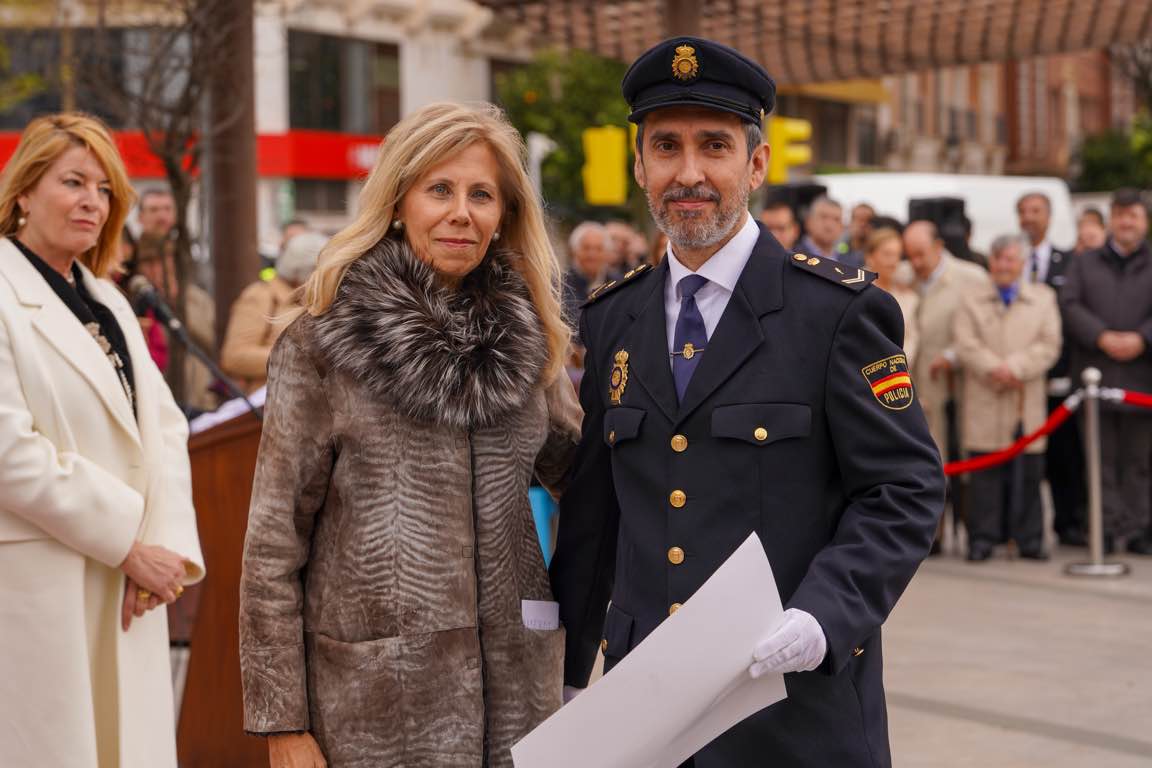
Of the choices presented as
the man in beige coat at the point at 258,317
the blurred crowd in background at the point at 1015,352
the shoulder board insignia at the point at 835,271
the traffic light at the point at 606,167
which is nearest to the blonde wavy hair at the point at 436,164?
the shoulder board insignia at the point at 835,271

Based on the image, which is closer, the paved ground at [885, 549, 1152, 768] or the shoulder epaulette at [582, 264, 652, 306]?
the shoulder epaulette at [582, 264, 652, 306]

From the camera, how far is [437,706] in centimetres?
312

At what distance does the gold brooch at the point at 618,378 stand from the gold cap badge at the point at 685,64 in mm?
552

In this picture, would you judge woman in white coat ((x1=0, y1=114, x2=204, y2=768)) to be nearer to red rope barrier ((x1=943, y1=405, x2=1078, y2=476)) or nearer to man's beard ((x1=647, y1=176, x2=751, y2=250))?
man's beard ((x1=647, y1=176, x2=751, y2=250))

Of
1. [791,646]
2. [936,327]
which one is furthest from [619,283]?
[936,327]

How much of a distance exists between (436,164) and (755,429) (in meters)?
0.90

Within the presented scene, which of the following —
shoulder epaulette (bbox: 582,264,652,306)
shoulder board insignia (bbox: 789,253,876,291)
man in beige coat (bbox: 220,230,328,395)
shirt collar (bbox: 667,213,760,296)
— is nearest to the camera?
shoulder board insignia (bbox: 789,253,876,291)

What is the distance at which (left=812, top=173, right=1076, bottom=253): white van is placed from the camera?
20438 millimetres

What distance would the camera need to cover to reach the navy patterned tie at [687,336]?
9.70 ft

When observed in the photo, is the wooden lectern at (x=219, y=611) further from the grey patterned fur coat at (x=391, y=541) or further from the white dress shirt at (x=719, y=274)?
A: the white dress shirt at (x=719, y=274)

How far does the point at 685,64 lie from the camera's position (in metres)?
2.89

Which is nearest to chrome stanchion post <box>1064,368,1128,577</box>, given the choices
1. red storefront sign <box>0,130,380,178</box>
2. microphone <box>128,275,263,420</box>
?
microphone <box>128,275,263,420</box>

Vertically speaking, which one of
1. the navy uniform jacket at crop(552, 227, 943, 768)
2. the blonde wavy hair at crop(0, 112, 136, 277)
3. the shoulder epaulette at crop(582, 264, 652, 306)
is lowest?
the navy uniform jacket at crop(552, 227, 943, 768)

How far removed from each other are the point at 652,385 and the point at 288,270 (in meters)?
4.87
